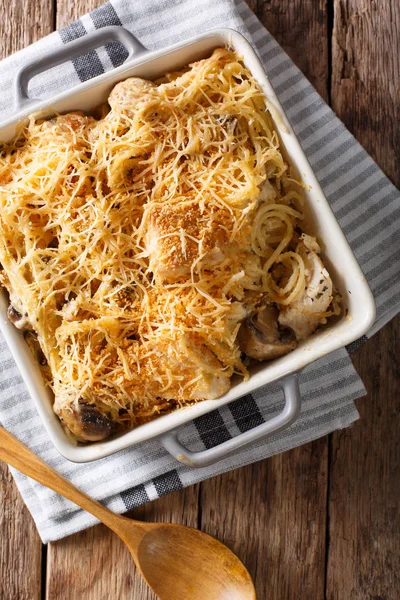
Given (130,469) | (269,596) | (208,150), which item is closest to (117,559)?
(130,469)

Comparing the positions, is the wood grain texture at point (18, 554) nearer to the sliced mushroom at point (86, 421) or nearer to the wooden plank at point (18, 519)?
the wooden plank at point (18, 519)

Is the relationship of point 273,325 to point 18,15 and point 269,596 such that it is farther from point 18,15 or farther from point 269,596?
point 18,15

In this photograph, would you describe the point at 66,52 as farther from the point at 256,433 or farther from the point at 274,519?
the point at 274,519

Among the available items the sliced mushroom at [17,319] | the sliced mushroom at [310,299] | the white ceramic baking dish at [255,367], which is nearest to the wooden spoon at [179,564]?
the white ceramic baking dish at [255,367]

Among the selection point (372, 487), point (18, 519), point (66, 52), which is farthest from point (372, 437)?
point (66, 52)

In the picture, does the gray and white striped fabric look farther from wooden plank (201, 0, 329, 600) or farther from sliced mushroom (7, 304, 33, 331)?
sliced mushroom (7, 304, 33, 331)
